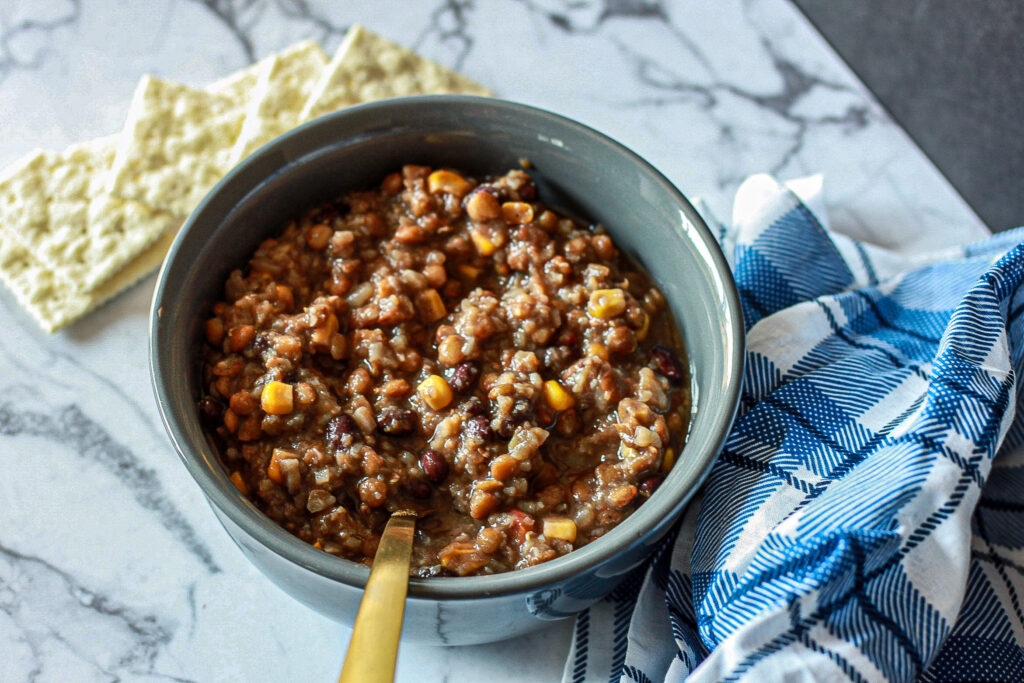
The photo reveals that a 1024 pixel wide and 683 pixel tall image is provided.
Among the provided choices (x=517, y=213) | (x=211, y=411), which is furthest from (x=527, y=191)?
(x=211, y=411)

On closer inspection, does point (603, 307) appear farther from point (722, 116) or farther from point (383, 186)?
point (722, 116)

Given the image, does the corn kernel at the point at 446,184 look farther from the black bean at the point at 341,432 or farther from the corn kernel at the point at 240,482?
the corn kernel at the point at 240,482

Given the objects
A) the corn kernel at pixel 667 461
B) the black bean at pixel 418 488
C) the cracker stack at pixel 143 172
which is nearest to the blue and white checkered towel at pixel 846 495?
the corn kernel at pixel 667 461

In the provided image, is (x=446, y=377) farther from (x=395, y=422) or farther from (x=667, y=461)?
(x=667, y=461)

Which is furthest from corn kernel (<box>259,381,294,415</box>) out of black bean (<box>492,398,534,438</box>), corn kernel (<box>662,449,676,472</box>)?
corn kernel (<box>662,449,676,472</box>)

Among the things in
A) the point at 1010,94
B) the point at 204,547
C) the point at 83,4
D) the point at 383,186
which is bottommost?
the point at 204,547

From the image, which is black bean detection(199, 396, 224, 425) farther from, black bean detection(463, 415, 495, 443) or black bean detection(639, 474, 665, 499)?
black bean detection(639, 474, 665, 499)

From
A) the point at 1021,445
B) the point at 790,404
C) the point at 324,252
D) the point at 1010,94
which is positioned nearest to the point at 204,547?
the point at 324,252
